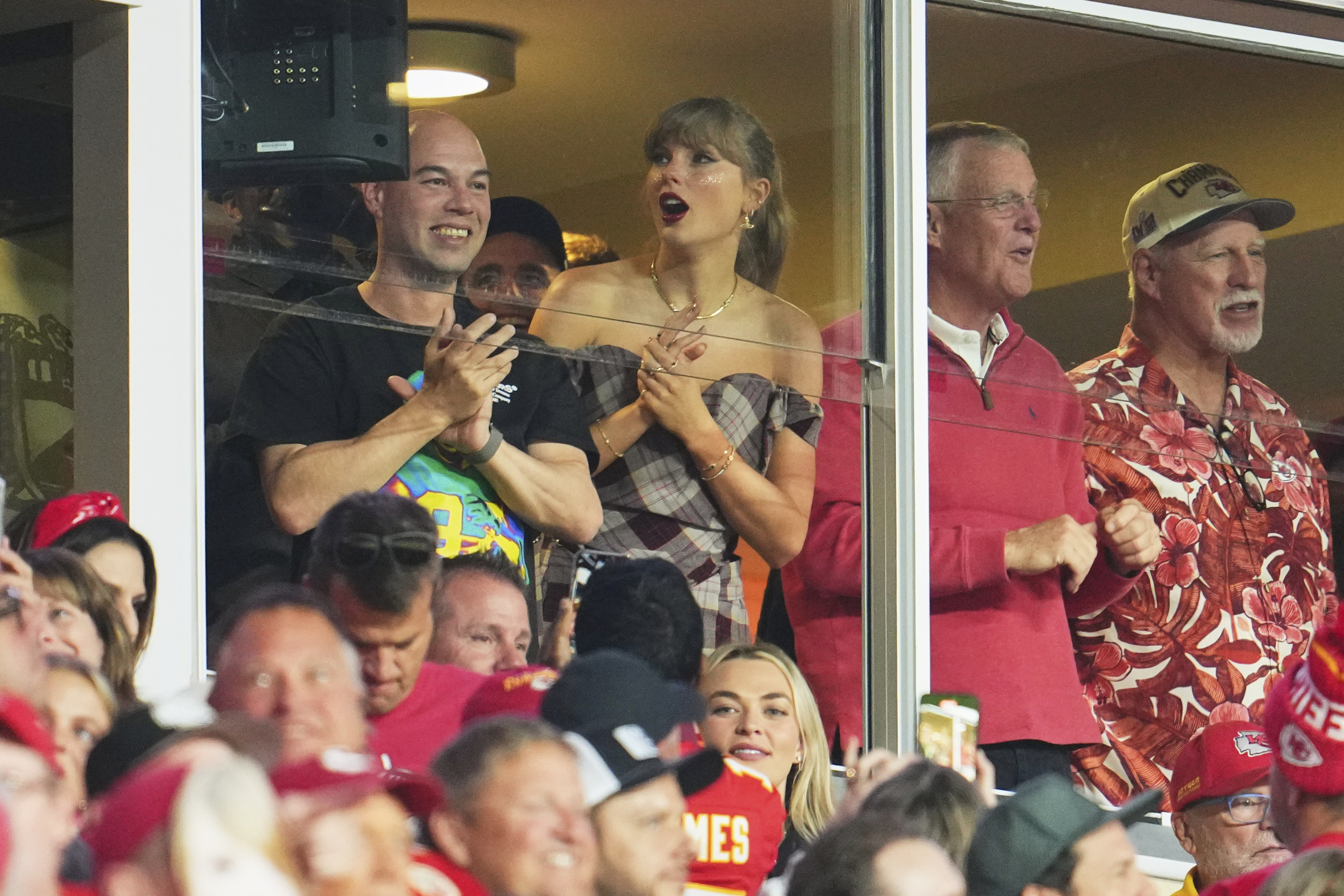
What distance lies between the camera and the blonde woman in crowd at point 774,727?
3422 mm

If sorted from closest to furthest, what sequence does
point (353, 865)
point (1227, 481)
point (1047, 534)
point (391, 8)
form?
point (353, 865), point (391, 8), point (1047, 534), point (1227, 481)

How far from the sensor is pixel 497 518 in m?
3.46

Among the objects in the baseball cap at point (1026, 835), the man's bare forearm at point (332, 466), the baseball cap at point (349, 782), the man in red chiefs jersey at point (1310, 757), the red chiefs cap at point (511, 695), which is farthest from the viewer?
the man's bare forearm at point (332, 466)

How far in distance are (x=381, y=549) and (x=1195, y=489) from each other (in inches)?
79.6

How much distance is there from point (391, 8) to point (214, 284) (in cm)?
59

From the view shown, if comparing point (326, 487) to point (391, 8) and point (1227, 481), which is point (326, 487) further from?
point (1227, 481)

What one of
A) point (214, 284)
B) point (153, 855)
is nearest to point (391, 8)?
point (214, 284)

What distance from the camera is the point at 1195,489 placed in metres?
4.28

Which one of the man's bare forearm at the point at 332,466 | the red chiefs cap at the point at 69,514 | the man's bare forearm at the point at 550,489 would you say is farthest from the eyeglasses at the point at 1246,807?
the red chiefs cap at the point at 69,514

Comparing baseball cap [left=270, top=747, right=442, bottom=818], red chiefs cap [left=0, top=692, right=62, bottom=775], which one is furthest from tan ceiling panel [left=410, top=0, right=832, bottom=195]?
red chiefs cap [left=0, top=692, right=62, bottom=775]

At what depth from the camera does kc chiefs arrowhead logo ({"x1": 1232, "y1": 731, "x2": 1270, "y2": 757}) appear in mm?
3902

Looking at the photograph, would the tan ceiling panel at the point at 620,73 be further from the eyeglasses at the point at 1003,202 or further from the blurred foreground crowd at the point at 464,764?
the blurred foreground crowd at the point at 464,764

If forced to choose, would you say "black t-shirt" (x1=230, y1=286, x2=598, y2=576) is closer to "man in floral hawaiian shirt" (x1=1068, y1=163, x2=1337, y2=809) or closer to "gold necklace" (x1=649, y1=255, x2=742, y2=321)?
"gold necklace" (x1=649, y1=255, x2=742, y2=321)

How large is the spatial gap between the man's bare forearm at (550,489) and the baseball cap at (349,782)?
1.32m
